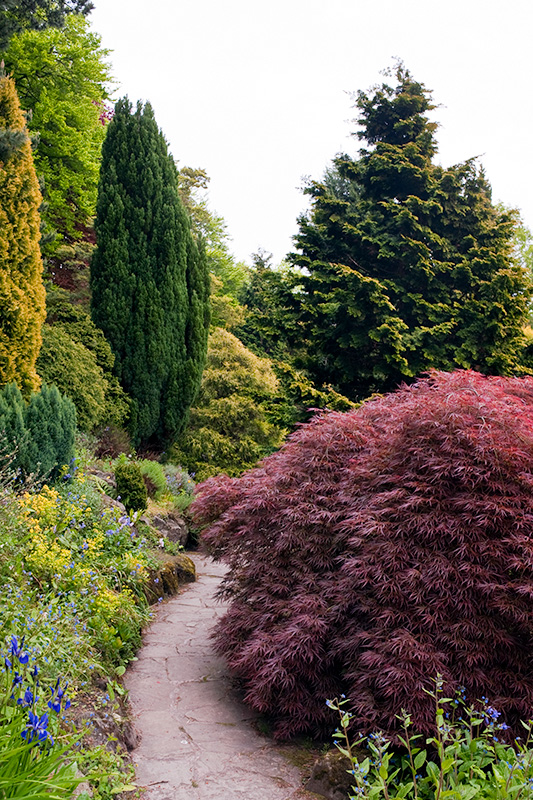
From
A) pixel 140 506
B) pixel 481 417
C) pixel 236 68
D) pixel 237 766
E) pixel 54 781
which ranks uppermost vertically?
pixel 236 68

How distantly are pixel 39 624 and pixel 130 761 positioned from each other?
87 cm

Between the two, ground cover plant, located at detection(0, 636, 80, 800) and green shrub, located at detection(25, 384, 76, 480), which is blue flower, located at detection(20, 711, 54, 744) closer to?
ground cover plant, located at detection(0, 636, 80, 800)

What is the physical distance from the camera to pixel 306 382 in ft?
29.7

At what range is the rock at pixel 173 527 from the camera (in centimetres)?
704

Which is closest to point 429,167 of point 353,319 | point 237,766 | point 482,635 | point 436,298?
point 436,298

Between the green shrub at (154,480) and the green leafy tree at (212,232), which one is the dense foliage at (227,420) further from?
the green leafy tree at (212,232)

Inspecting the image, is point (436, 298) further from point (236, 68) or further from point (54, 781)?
point (54, 781)

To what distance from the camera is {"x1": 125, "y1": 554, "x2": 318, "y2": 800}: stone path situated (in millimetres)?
2598

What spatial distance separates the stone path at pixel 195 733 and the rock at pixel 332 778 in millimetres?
67

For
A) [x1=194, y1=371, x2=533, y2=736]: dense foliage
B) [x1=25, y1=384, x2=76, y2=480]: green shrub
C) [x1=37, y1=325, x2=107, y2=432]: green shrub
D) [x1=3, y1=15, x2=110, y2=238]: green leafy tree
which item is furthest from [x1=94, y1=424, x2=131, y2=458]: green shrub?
[x1=3, y1=15, x2=110, y2=238]: green leafy tree

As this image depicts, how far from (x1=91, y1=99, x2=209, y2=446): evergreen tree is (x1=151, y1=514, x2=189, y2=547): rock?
2.51 metres

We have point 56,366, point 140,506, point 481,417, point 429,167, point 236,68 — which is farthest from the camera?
point 429,167

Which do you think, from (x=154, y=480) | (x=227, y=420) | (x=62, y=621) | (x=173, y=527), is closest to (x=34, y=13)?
(x=154, y=480)

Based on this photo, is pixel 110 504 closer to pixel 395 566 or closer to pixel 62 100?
pixel 395 566
